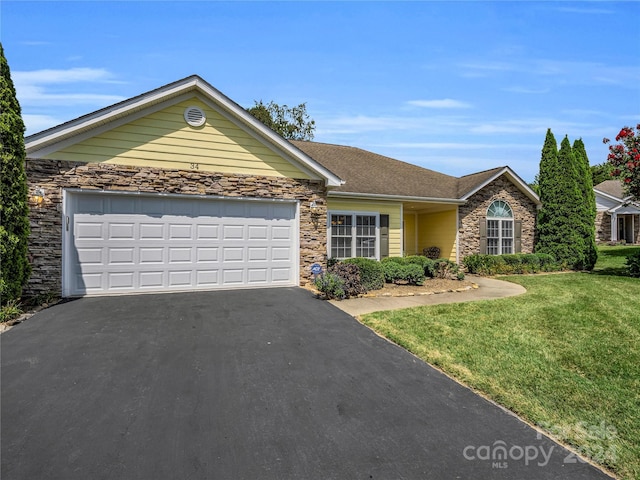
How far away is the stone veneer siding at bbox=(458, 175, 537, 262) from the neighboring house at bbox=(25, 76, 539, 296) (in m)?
8.61

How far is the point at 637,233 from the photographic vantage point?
92.7 feet

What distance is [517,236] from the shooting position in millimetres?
16781

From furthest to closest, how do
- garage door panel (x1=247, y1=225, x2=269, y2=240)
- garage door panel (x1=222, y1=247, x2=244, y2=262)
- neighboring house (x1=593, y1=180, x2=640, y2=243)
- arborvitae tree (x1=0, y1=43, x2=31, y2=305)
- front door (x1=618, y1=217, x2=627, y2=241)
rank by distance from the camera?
front door (x1=618, y1=217, x2=627, y2=241) < neighboring house (x1=593, y1=180, x2=640, y2=243) < garage door panel (x1=247, y1=225, x2=269, y2=240) < garage door panel (x1=222, y1=247, x2=244, y2=262) < arborvitae tree (x1=0, y1=43, x2=31, y2=305)

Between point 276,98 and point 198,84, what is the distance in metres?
25.0

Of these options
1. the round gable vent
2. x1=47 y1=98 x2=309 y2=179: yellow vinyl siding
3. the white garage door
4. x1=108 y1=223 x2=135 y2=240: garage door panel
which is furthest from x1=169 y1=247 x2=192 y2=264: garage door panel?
the round gable vent

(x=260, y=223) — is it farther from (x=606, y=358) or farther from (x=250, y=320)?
(x=606, y=358)

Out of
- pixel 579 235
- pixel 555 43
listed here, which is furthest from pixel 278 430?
pixel 579 235

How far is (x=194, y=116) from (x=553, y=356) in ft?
31.9

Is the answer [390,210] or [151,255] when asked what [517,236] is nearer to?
[390,210]

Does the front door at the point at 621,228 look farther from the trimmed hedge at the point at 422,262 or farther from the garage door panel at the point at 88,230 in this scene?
the garage door panel at the point at 88,230

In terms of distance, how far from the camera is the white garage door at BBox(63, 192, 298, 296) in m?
8.38

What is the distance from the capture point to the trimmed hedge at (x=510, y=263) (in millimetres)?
14742

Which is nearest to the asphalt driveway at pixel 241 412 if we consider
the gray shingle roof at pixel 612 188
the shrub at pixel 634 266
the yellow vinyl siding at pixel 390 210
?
the yellow vinyl siding at pixel 390 210

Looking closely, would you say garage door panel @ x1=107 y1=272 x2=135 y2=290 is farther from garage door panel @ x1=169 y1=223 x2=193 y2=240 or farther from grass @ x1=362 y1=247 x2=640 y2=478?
grass @ x1=362 y1=247 x2=640 y2=478
